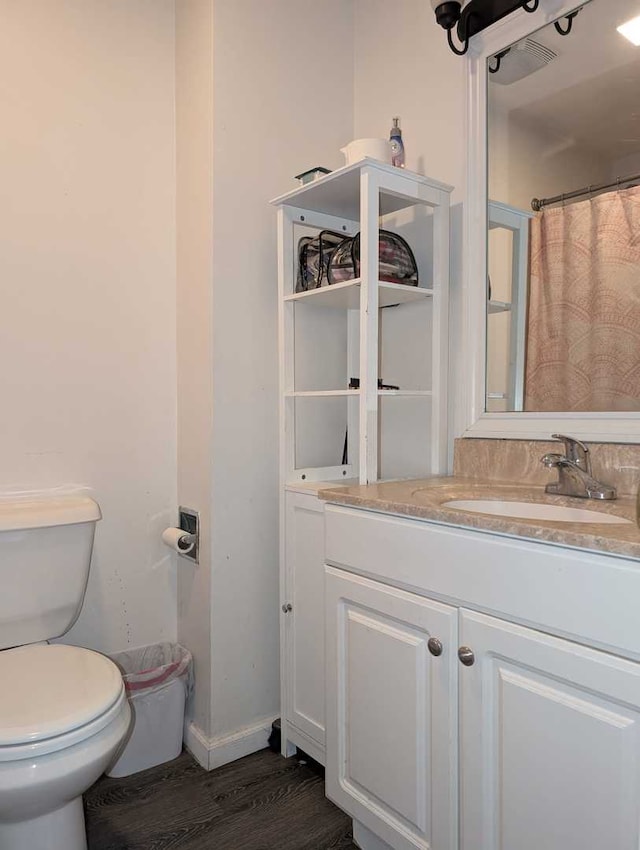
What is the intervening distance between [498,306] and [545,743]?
104 centimetres

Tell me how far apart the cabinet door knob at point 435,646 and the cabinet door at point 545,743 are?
5 cm

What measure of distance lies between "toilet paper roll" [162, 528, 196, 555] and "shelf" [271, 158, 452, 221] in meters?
1.01

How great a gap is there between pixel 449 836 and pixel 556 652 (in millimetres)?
476

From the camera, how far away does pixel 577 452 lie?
1299 millimetres

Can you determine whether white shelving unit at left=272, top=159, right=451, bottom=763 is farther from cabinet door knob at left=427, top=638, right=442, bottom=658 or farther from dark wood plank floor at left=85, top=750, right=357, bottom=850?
cabinet door knob at left=427, top=638, right=442, bottom=658

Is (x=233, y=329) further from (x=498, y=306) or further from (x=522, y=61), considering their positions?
(x=522, y=61)

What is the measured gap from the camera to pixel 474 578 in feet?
3.35

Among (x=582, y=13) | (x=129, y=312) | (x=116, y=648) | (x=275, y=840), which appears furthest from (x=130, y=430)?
(x=582, y=13)

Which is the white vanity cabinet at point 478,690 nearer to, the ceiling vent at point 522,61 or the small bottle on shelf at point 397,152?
the small bottle on shelf at point 397,152

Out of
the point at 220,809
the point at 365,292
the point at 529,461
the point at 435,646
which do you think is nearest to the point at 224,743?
the point at 220,809

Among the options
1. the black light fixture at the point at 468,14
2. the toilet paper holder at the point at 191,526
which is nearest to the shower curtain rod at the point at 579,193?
the black light fixture at the point at 468,14

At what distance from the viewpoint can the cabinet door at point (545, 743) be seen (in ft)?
2.72

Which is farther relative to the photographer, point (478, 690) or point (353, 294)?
point (353, 294)

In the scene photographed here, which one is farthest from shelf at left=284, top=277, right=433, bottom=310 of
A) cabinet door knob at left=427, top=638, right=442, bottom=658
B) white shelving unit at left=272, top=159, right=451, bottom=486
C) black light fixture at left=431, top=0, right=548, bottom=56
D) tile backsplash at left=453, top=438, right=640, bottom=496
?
cabinet door knob at left=427, top=638, right=442, bottom=658
